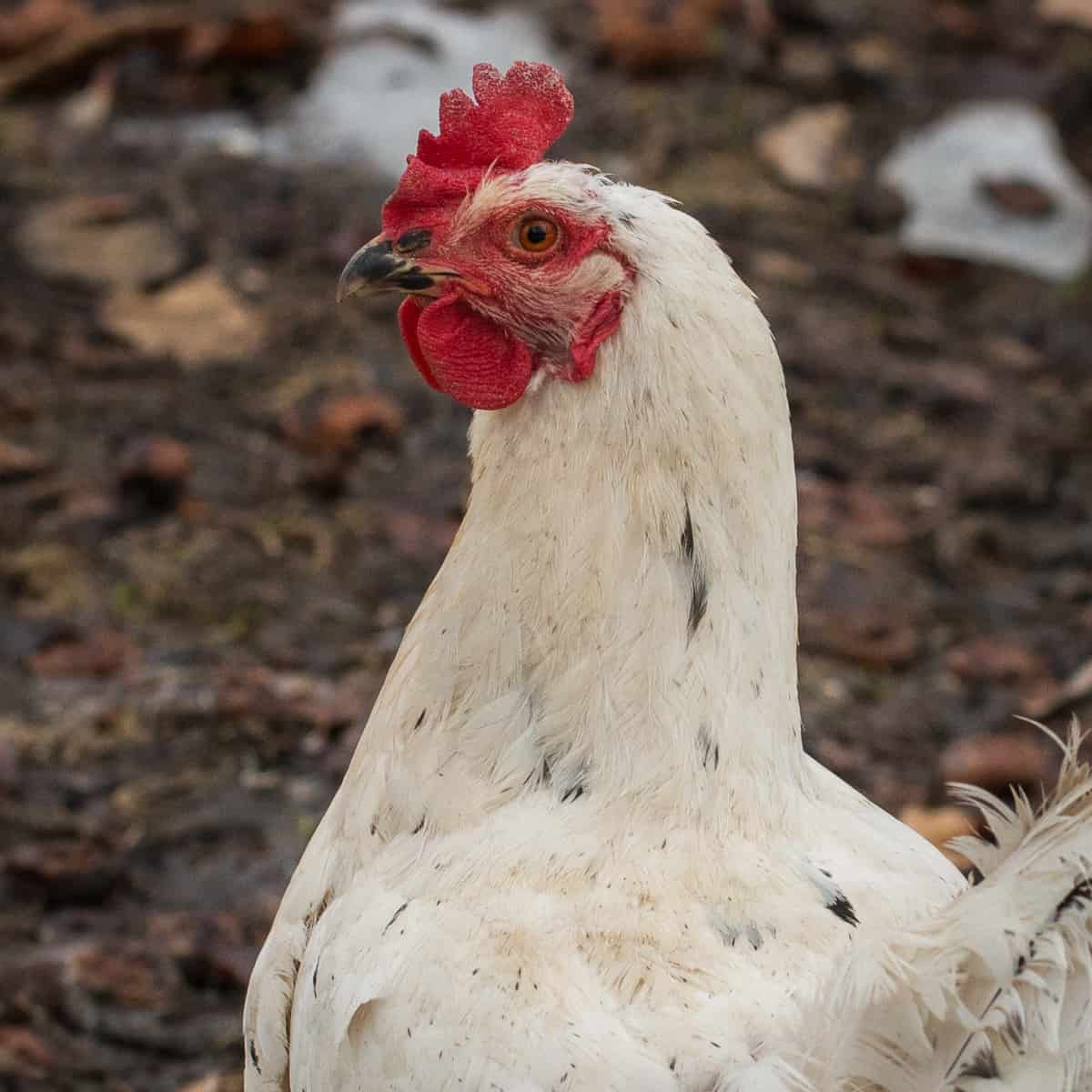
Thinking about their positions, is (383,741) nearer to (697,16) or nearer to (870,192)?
(870,192)

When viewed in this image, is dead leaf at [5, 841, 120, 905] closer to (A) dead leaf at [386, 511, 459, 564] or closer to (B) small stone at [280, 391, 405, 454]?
(A) dead leaf at [386, 511, 459, 564]

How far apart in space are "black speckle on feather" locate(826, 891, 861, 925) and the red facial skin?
2.99 ft

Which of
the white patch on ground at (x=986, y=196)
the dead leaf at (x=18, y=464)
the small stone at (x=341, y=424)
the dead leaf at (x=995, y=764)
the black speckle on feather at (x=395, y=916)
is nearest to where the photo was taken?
the black speckle on feather at (x=395, y=916)

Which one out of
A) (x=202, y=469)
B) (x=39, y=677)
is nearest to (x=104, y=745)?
(x=39, y=677)

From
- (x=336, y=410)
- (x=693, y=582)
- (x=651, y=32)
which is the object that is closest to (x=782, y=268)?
(x=651, y=32)

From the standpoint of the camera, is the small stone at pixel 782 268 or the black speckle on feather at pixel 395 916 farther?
the small stone at pixel 782 268

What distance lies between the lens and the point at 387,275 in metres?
3.07

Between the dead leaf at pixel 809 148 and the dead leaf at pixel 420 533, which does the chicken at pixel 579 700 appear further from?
the dead leaf at pixel 809 148

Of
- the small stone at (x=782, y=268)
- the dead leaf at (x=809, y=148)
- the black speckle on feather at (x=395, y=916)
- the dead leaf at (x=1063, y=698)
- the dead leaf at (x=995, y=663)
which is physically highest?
the dead leaf at (x=809, y=148)

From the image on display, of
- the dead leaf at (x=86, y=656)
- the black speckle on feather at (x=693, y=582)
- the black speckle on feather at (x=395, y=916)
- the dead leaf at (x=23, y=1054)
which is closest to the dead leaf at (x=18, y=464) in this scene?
the dead leaf at (x=86, y=656)

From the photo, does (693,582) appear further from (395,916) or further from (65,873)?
(65,873)

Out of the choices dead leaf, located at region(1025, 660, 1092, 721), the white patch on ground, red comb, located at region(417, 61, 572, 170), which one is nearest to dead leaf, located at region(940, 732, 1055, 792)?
dead leaf, located at region(1025, 660, 1092, 721)

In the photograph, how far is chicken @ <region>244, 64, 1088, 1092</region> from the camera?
2734 millimetres

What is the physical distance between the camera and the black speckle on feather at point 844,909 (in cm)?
283
